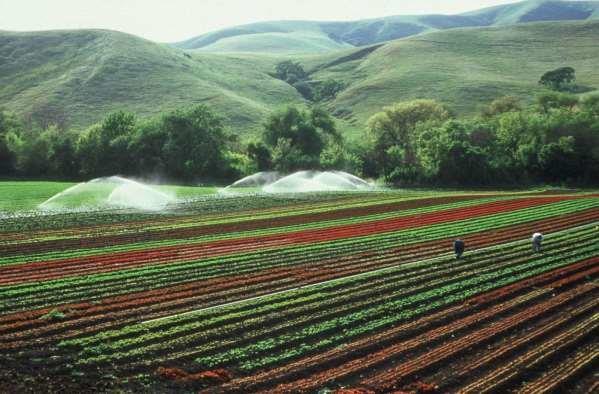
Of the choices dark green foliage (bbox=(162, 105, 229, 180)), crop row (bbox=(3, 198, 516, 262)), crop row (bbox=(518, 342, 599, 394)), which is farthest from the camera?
dark green foliage (bbox=(162, 105, 229, 180))

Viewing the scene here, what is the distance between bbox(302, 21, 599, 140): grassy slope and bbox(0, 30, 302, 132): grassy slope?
2304 cm

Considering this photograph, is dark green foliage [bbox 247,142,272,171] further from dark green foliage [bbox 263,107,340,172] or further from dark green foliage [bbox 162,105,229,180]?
dark green foliage [bbox 162,105,229,180]

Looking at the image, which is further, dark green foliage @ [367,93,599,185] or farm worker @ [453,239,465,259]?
dark green foliage @ [367,93,599,185]

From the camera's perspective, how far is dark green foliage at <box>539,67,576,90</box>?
455 ft

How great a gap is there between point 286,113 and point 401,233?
59.4 metres

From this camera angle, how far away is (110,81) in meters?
138

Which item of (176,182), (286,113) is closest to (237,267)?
(176,182)

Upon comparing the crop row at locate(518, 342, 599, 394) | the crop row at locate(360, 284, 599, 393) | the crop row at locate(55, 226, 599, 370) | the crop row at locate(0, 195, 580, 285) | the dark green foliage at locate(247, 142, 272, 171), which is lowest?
the crop row at locate(518, 342, 599, 394)

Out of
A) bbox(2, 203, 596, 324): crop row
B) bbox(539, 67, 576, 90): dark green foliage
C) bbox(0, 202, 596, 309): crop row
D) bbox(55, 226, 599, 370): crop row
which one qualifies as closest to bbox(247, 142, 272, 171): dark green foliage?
bbox(0, 202, 596, 309): crop row

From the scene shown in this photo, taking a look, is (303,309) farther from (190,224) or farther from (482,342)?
(190,224)

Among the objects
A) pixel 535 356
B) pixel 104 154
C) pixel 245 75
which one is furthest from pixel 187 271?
pixel 245 75

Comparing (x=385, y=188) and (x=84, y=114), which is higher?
(x=84, y=114)

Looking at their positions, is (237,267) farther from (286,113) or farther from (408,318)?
(286,113)

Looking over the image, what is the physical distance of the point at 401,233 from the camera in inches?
1505
